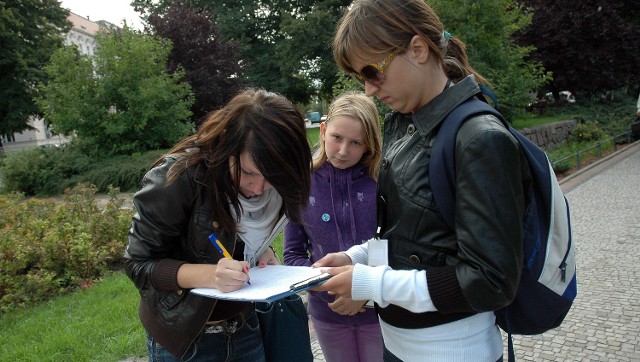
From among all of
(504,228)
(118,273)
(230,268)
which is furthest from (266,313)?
(118,273)

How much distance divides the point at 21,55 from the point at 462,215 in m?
29.4

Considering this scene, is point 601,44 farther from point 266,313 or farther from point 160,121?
point 266,313

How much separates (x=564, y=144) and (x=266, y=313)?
48.4 ft

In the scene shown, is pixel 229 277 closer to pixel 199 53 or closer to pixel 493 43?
pixel 493 43

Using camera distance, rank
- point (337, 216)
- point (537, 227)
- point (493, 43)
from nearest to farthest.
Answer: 1. point (537, 227)
2. point (337, 216)
3. point (493, 43)

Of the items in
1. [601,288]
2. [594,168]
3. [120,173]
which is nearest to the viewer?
[601,288]

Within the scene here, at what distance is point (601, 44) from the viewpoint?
1764 cm

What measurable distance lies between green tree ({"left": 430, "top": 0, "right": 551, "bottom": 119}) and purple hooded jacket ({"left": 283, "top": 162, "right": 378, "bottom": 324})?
26.8 feet

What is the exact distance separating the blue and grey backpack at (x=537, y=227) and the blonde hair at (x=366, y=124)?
41.6 inches

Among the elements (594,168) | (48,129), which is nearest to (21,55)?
(48,129)

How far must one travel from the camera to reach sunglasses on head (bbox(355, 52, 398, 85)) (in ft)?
4.54

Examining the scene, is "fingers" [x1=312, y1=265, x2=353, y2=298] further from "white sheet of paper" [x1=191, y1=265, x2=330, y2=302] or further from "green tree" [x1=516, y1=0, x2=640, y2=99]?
"green tree" [x1=516, y1=0, x2=640, y2=99]

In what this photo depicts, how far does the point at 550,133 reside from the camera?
1402 centimetres

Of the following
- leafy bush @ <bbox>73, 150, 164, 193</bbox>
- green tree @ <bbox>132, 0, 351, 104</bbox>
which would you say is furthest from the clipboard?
green tree @ <bbox>132, 0, 351, 104</bbox>
